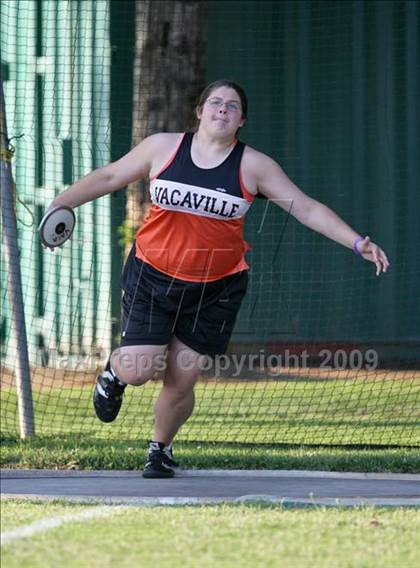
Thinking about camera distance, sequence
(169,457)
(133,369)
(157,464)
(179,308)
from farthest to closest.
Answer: (169,457) < (157,464) < (133,369) < (179,308)

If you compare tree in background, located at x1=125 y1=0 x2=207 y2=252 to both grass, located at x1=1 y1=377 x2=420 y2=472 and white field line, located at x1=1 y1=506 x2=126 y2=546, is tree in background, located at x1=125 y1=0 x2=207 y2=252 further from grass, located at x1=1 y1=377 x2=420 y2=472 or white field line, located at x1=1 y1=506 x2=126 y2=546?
white field line, located at x1=1 y1=506 x2=126 y2=546

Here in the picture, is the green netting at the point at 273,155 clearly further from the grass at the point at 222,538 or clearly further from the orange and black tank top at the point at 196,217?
the grass at the point at 222,538

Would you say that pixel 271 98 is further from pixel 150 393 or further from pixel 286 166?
pixel 150 393

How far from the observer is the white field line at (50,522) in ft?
16.7

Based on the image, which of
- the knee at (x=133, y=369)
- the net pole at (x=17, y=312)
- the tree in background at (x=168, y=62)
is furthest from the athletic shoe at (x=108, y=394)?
the tree in background at (x=168, y=62)

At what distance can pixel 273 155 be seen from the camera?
11.9m

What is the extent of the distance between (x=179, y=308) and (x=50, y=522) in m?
1.55

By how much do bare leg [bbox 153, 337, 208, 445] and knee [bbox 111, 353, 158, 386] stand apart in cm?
11

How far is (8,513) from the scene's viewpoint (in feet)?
18.4

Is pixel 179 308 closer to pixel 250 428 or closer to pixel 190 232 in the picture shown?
pixel 190 232

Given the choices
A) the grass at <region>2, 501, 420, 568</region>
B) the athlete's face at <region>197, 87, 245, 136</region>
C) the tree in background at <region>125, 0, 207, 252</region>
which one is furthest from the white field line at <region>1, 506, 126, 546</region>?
the tree in background at <region>125, 0, 207, 252</region>

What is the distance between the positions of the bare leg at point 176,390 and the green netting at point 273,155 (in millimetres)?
4488

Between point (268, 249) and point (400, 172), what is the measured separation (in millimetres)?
1371

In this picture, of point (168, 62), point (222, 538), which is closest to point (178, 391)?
point (222, 538)
